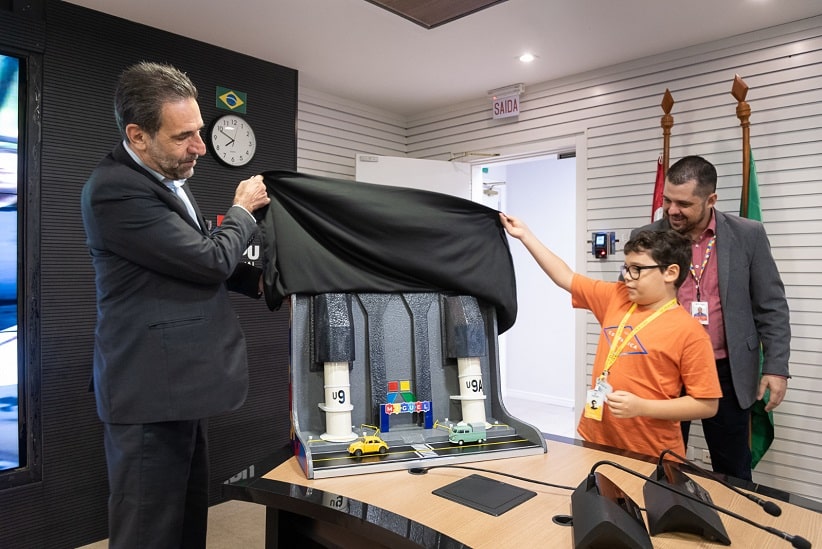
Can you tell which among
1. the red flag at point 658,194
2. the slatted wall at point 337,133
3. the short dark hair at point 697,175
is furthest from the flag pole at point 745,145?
the slatted wall at point 337,133

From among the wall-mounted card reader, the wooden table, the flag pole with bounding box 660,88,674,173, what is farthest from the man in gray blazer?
the wall-mounted card reader

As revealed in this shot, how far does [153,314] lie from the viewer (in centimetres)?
173

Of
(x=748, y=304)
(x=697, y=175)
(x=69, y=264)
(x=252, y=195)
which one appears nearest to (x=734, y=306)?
(x=748, y=304)

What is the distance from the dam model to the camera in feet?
6.01

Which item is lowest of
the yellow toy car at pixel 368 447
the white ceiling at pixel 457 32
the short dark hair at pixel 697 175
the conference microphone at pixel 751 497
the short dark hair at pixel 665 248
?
the conference microphone at pixel 751 497

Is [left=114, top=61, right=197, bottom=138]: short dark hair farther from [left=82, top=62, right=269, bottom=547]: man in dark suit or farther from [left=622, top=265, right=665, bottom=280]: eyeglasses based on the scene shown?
[left=622, top=265, right=665, bottom=280]: eyeglasses

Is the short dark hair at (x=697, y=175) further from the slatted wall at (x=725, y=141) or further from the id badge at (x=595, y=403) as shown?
the slatted wall at (x=725, y=141)

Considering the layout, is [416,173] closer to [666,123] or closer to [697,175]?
[666,123]

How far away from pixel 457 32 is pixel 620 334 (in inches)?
96.0

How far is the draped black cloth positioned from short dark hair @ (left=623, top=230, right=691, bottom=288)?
0.51 metres

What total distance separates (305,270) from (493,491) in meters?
0.94

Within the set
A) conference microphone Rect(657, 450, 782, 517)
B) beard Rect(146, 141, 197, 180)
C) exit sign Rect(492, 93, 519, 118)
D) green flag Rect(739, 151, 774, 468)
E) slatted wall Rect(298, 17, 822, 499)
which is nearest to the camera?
conference microphone Rect(657, 450, 782, 517)

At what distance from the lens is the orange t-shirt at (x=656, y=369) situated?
1.87 meters

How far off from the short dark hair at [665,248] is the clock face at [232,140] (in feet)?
9.44
